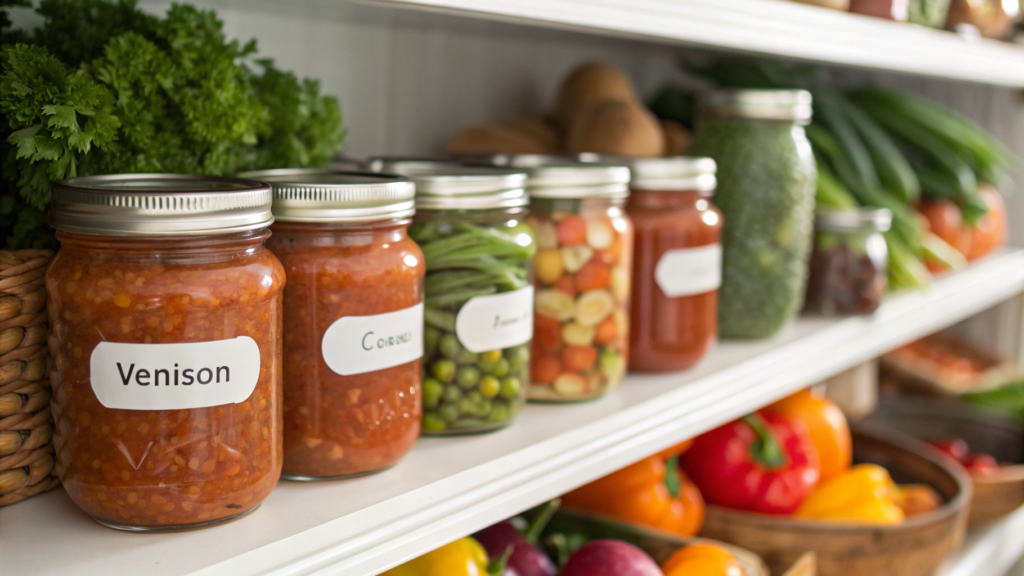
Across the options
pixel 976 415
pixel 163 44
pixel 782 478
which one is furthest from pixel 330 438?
pixel 976 415

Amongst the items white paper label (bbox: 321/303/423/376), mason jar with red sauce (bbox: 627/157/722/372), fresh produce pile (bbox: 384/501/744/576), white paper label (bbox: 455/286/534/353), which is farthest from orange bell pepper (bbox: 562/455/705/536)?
white paper label (bbox: 321/303/423/376)

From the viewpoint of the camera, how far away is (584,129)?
3.61 ft

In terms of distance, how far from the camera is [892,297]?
133cm

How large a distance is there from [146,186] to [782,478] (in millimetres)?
922

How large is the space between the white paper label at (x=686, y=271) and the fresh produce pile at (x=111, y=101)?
41cm

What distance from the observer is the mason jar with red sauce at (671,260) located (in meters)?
0.91

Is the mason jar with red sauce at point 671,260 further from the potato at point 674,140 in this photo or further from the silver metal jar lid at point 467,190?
the potato at point 674,140

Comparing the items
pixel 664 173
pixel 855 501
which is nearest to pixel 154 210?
pixel 664 173

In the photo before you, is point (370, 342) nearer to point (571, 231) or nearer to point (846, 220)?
point (571, 231)

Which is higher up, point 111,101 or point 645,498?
point 111,101

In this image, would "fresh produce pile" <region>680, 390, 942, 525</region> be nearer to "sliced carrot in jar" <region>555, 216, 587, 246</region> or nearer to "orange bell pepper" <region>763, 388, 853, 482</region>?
"orange bell pepper" <region>763, 388, 853, 482</region>

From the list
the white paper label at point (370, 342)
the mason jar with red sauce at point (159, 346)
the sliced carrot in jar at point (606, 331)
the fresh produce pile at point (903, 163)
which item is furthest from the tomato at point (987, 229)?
the mason jar with red sauce at point (159, 346)

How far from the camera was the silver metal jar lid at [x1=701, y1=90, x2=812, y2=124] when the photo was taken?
1048mm

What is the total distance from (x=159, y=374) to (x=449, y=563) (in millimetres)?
378
